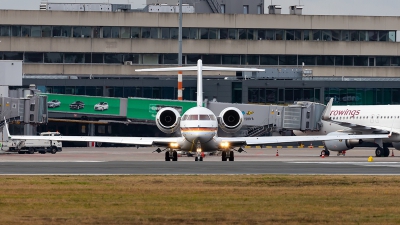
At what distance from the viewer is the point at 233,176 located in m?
35.7

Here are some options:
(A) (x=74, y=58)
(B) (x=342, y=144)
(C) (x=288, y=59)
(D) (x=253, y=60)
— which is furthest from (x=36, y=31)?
(B) (x=342, y=144)

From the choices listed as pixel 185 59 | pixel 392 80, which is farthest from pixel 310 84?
pixel 185 59

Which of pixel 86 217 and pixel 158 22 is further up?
pixel 158 22

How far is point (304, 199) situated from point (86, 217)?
7421 mm

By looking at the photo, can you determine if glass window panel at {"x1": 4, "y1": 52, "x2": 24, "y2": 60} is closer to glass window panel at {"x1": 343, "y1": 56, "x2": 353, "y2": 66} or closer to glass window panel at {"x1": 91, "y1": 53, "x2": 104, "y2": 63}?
glass window panel at {"x1": 91, "y1": 53, "x2": 104, "y2": 63}

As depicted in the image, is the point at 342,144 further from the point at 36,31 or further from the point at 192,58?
the point at 36,31

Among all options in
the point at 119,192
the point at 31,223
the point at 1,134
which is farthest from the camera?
the point at 1,134

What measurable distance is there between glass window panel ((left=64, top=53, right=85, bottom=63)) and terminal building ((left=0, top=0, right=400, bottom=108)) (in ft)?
0.46

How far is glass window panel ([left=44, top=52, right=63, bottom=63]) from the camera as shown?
Answer: 124188 mm

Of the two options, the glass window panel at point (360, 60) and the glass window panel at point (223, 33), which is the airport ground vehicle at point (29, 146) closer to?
the glass window panel at point (223, 33)

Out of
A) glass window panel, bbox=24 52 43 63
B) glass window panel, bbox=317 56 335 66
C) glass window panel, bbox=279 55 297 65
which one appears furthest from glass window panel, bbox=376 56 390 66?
glass window panel, bbox=24 52 43 63

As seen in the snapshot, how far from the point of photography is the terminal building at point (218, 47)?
11481 cm

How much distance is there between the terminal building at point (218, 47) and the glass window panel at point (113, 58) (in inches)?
5.5

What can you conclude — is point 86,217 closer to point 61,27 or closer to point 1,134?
point 1,134
